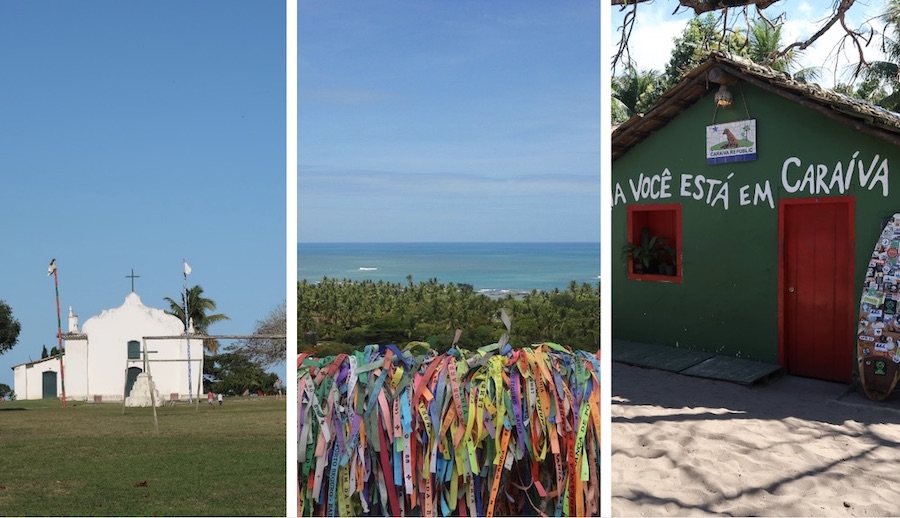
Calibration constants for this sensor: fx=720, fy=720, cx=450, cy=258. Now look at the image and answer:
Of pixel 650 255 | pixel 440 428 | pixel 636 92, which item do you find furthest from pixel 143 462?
pixel 636 92

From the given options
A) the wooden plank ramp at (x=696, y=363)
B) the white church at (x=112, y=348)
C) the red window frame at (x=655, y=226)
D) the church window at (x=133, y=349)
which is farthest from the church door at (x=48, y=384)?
the red window frame at (x=655, y=226)

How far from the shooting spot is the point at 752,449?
169 inches

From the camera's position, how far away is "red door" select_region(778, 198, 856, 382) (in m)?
6.00

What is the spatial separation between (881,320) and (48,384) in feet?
66.0

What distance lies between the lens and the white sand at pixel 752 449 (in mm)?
3439

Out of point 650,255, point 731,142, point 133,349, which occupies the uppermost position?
point 731,142

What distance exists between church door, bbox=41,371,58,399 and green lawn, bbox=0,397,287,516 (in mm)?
5134

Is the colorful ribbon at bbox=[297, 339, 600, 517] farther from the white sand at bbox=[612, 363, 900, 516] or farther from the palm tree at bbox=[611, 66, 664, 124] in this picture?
the palm tree at bbox=[611, 66, 664, 124]

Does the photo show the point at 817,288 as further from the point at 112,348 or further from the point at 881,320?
the point at 112,348

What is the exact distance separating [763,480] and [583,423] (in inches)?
73.1

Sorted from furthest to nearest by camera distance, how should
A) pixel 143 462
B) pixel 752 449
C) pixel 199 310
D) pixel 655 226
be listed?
pixel 199 310, pixel 143 462, pixel 655 226, pixel 752 449

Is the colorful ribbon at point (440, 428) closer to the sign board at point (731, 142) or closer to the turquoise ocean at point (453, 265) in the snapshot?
the sign board at point (731, 142)

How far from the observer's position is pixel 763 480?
373 cm

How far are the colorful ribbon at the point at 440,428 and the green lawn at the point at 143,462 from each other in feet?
17.5
